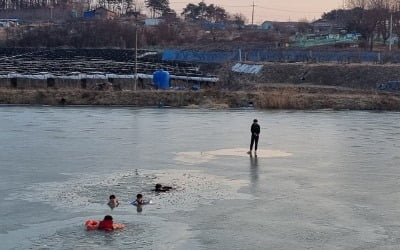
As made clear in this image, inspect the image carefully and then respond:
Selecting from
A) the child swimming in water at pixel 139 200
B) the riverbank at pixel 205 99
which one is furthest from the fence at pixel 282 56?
the child swimming in water at pixel 139 200

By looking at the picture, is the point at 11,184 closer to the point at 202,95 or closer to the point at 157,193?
the point at 157,193

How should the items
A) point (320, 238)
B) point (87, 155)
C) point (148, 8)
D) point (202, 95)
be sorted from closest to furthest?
point (320, 238)
point (87, 155)
point (202, 95)
point (148, 8)

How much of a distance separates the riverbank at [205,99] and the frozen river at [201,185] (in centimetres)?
1062

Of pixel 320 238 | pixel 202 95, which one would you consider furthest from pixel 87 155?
pixel 202 95

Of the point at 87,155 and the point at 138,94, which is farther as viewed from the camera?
the point at 138,94

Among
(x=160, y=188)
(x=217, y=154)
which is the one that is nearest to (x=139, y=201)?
(x=160, y=188)

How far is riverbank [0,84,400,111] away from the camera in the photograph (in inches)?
1638

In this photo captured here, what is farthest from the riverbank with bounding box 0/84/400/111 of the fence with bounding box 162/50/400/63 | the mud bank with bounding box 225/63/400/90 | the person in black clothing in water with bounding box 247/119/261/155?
the person in black clothing in water with bounding box 247/119/261/155

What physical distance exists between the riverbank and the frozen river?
1062 centimetres

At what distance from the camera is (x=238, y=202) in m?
15.3

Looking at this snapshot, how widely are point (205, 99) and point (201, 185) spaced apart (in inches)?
1019

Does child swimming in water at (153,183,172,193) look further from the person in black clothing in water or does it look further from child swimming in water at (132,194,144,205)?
the person in black clothing in water

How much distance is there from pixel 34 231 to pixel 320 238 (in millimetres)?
5365

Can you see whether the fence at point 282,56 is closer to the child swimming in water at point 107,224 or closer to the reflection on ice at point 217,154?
the reflection on ice at point 217,154
